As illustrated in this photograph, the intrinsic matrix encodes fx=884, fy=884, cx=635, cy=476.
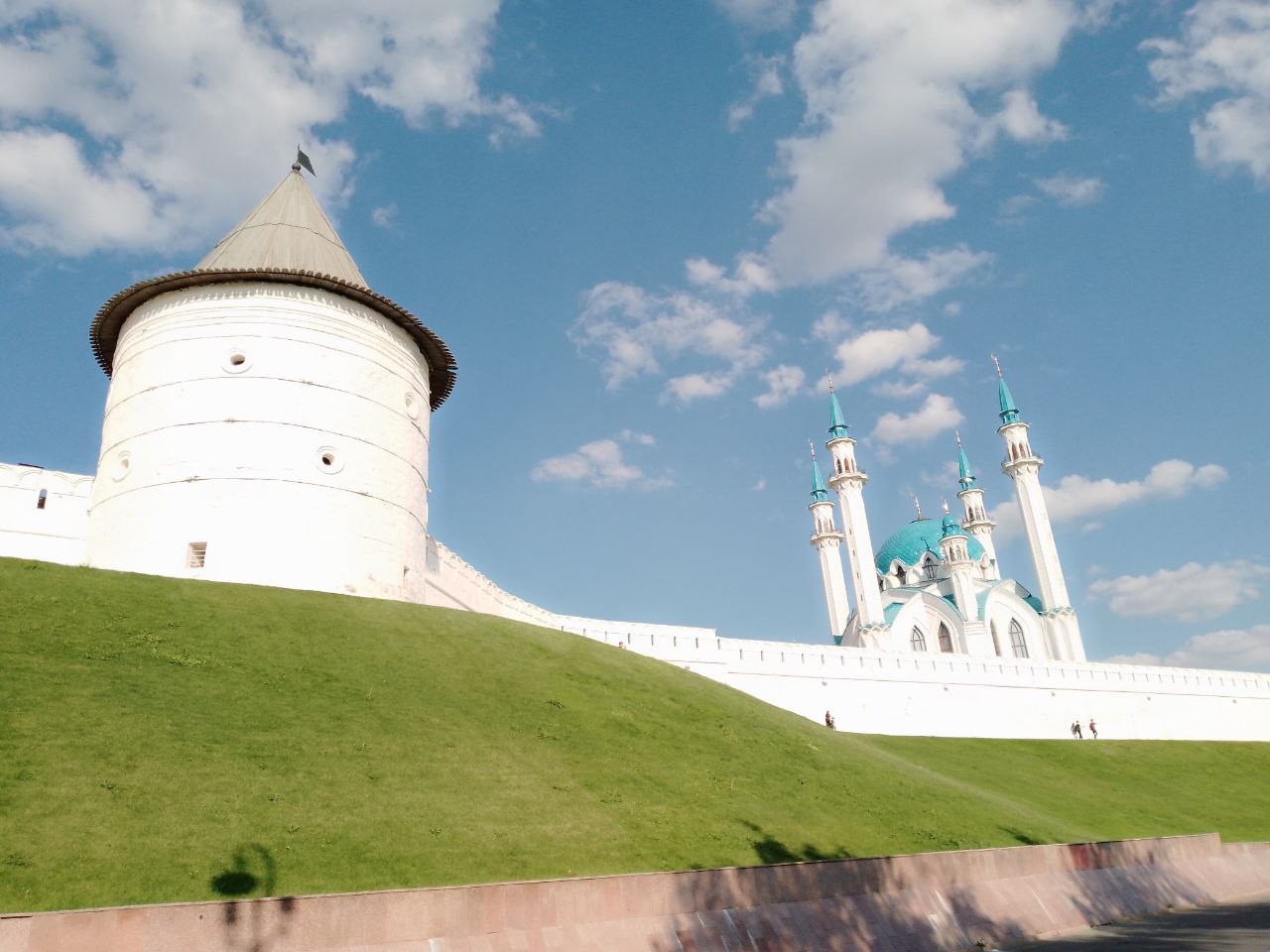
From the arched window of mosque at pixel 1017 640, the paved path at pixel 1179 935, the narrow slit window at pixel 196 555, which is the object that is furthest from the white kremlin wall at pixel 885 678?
the paved path at pixel 1179 935

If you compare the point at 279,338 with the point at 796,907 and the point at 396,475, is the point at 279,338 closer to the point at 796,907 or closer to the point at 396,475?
the point at 396,475

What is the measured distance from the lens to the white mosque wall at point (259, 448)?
22.3 m

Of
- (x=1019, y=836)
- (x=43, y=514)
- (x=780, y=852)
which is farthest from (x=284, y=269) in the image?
(x=1019, y=836)

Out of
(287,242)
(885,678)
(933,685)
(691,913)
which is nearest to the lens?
(691,913)

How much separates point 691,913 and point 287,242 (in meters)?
23.7

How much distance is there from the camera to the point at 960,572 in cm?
5878

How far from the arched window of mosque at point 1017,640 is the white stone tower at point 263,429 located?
44.8m

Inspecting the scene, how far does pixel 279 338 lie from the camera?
79.8 ft

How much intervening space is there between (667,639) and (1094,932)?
924 inches

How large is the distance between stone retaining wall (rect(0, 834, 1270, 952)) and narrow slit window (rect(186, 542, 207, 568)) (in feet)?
53.3

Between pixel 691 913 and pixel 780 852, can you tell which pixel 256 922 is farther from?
pixel 780 852

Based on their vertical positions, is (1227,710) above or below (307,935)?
above

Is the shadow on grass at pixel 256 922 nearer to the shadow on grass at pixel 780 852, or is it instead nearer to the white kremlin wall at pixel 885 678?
the shadow on grass at pixel 780 852

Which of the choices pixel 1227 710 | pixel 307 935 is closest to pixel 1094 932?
pixel 307 935
